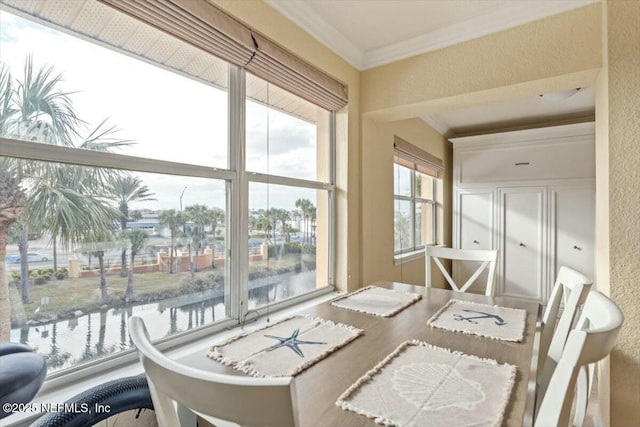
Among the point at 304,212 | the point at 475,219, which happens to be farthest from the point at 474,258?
the point at 475,219

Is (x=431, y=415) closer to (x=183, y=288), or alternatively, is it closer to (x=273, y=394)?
(x=273, y=394)

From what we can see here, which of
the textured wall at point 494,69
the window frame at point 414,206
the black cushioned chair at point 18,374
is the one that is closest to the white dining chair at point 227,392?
the black cushioned chair at point 18,374

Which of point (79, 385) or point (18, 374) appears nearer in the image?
point (18, 374)

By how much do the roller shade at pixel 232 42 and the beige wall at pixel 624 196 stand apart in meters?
1.53

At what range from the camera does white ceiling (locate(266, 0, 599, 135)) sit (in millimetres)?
1838

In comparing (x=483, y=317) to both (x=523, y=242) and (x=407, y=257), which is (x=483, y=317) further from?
(x=523, y=242)

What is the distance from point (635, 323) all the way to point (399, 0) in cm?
209

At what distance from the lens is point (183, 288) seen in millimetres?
1424

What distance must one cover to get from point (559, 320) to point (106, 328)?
5.28 feet

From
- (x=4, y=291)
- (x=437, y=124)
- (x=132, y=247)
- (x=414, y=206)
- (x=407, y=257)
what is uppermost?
(x=437, y=124)

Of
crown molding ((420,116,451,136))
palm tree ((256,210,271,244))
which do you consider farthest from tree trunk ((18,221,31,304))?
crown molding ((420,116,451,136))

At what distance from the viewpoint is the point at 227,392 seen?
432mm

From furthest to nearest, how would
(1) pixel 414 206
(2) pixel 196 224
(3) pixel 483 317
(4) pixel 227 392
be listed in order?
(1) pixel 414 206, (2) pixel 196 224, (3) pixel 483 317, (4) pixel 227 392

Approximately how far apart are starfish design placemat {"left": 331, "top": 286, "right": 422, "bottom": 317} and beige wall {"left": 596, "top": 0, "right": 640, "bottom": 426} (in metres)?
0.99
